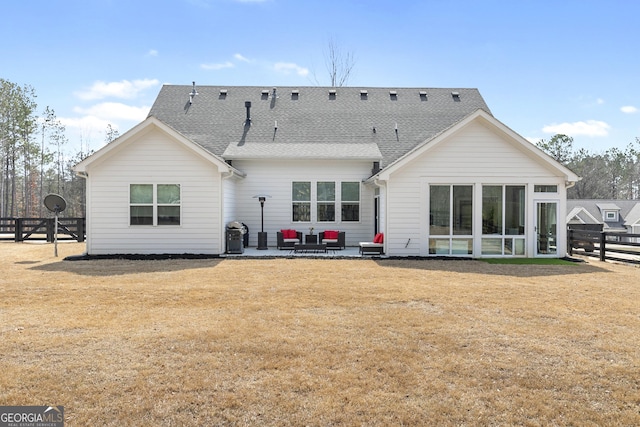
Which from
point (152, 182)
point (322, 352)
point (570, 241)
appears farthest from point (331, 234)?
point (322, 352)


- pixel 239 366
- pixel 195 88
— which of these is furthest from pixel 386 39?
pixel 239 366

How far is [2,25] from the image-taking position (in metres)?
15.6

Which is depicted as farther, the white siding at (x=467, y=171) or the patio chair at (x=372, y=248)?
the patio chair at (x=372, y=248)

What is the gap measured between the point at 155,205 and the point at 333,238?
6.57m

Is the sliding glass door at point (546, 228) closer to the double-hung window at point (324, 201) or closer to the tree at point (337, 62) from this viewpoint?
the double-hung window at point (324, 201)

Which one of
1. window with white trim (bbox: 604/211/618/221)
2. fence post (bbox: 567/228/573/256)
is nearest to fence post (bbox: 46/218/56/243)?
fence post (bbox: 567/228/573/256)

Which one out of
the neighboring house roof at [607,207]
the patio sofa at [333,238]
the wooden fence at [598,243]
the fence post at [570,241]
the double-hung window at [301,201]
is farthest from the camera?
the neighboring house roof at [607,207]

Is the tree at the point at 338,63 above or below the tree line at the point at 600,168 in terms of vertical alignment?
above

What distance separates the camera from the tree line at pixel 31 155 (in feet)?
113

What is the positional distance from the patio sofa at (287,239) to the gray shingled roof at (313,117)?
316 centimetres

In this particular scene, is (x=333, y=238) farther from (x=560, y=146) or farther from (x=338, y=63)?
(x=560, y=146)

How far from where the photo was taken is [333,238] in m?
16.0

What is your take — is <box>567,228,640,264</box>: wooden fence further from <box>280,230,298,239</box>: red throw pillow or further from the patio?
<box>280,230,298,239</box>: red throw pillow

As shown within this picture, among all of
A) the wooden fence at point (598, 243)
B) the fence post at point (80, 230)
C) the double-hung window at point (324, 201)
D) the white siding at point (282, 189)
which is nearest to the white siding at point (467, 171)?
the wooden fence at point (598, 243)
